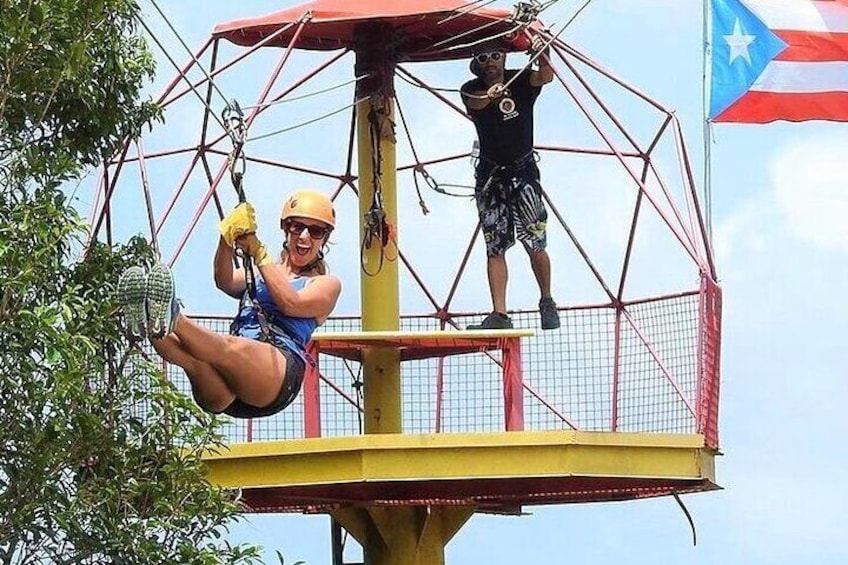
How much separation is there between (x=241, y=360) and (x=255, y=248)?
661 mm

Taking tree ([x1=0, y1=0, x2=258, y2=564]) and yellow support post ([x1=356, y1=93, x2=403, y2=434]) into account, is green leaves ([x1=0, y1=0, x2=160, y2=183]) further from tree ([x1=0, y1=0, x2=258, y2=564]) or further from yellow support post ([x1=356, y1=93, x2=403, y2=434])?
yellow support post ([x1=356, y1=93, x2=403, y2=434])

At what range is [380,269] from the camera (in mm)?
18203

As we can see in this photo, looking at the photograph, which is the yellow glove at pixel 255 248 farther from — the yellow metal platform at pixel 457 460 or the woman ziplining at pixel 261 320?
the yellow metal platform at pixel 457 460

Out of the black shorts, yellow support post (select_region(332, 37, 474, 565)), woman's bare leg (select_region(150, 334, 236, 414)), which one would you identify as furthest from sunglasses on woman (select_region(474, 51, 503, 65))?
woman's bare leg (select_region(150, 334, 236, 414))

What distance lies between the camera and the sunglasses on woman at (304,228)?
1465 cm

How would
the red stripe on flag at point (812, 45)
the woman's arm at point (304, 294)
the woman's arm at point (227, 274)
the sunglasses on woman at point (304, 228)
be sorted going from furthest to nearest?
the red stripe on flag at point (812, 45) → the sunglasses on woman at point (304, 228) → the woman's arm at point (227, 274) → the woman's arm at point (304, 294)

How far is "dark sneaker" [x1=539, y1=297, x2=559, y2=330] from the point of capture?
17938 millimetres

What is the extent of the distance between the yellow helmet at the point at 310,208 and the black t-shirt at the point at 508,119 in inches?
126

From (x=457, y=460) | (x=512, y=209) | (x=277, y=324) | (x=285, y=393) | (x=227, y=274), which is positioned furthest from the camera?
(x=512, y=209)

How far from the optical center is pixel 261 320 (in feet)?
46.1

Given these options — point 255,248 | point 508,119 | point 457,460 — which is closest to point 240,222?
point 255,248

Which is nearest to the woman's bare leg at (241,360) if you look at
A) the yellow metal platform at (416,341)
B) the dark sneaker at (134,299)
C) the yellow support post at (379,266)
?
the dark sneaker at (134,299)

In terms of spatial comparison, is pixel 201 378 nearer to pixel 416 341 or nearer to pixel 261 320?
pixel 261 320

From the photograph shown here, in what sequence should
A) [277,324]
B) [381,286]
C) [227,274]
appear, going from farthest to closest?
1. [381,286]
2. [227,274]
3. [277,324]
